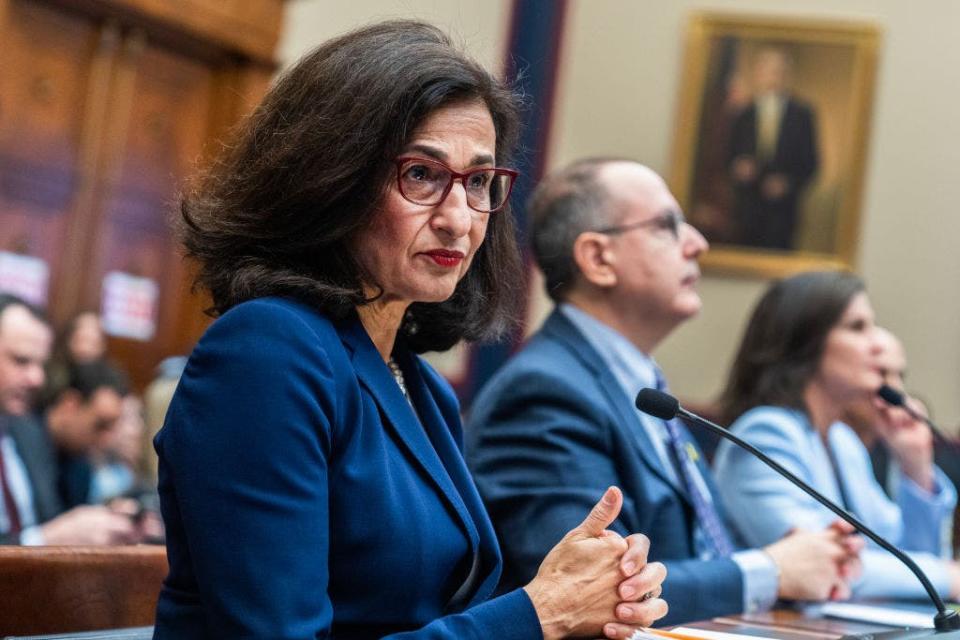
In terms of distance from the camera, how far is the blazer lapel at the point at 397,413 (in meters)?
1.83

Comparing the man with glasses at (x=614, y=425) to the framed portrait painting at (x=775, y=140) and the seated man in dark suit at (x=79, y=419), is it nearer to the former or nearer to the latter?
the seated man in dark suit at (x=79, y=419)

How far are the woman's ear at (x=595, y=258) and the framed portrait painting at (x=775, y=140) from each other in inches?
229

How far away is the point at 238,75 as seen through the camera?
20.8 feet

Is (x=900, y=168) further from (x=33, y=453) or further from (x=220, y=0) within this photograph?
(x=33, y=453)

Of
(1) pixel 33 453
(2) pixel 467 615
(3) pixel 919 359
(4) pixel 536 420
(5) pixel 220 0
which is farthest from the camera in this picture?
(3) pixel 919 359

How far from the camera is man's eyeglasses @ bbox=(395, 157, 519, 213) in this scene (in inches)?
73.1

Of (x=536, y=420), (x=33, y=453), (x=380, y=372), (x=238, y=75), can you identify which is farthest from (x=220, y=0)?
(x=380, y=372)

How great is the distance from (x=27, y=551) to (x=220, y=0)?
4602mm

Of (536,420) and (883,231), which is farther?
(883,231)

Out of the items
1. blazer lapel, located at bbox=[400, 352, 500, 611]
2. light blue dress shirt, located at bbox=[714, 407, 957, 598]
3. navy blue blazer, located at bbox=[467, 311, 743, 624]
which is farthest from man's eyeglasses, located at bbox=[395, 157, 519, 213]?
light blue dress shirt, located at bbox=[714, 407, 957, 598]

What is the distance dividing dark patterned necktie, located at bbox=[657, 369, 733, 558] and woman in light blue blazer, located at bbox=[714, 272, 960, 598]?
58cm

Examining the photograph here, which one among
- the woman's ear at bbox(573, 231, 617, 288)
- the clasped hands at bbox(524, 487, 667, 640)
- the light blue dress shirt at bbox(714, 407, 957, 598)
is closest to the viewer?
the clasped hands at bbox(524, 487, 667, 640)

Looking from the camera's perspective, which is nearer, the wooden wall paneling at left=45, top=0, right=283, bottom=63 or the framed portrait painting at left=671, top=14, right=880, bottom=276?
the wooden wall paneling at left=45, top=0, right=283, bottom=63

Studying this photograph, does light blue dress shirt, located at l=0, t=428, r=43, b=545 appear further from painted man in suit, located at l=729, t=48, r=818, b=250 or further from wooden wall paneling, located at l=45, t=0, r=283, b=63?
painted man in suit, located at l=729, t=48, r=818, b=250
